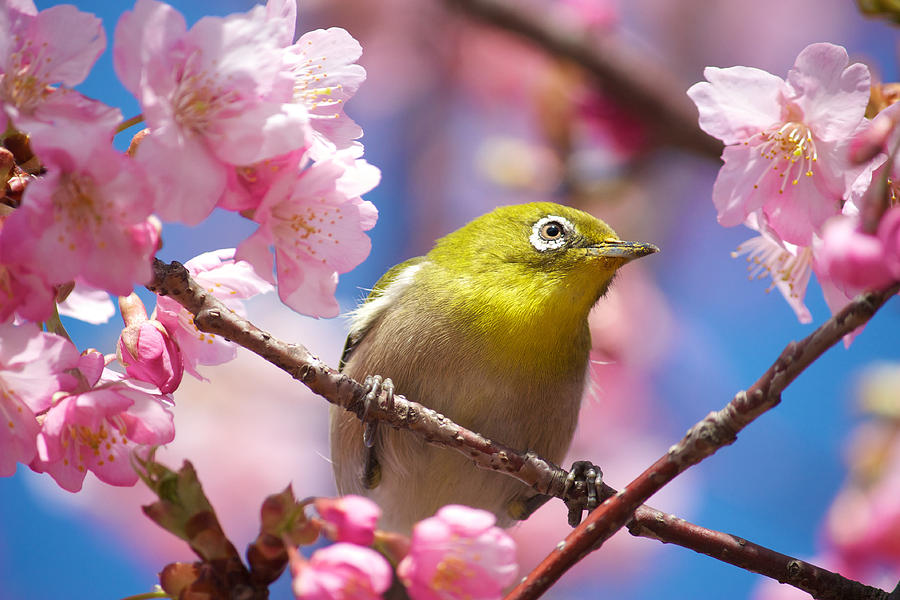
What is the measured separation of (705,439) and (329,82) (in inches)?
49.2

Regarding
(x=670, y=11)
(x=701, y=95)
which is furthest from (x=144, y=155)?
(x=670, y=11)

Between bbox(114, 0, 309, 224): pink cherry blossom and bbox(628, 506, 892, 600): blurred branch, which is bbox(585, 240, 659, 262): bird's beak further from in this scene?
bbox(114, 0, 309, 224): pink cherry blossom

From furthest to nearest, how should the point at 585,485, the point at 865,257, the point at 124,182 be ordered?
the point at 585,485 → the point at 124,182 → the point at 865,257

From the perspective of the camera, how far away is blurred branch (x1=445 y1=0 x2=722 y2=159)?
16.6 feet

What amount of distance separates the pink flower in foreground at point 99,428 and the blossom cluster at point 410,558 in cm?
50

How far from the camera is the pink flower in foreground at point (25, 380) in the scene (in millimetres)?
1810

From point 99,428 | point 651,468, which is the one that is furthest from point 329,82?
point 651,468

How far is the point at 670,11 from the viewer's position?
28.6 feet

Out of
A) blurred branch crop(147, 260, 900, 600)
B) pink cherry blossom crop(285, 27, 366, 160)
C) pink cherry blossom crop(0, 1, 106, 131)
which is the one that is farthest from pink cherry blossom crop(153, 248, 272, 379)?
pink cherry blossom crop(0, 1, 106, 131)

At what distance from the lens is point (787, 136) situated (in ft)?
7.50

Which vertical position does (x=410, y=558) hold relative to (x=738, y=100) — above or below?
below

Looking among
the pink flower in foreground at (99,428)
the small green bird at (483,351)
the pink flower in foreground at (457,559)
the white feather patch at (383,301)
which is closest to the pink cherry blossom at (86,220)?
the pink flower in foreground at (99,428)

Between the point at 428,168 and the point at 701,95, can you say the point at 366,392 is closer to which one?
the point at 701,95

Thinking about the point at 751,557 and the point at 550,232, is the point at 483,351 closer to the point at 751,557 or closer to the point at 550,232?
the point at 550,232
